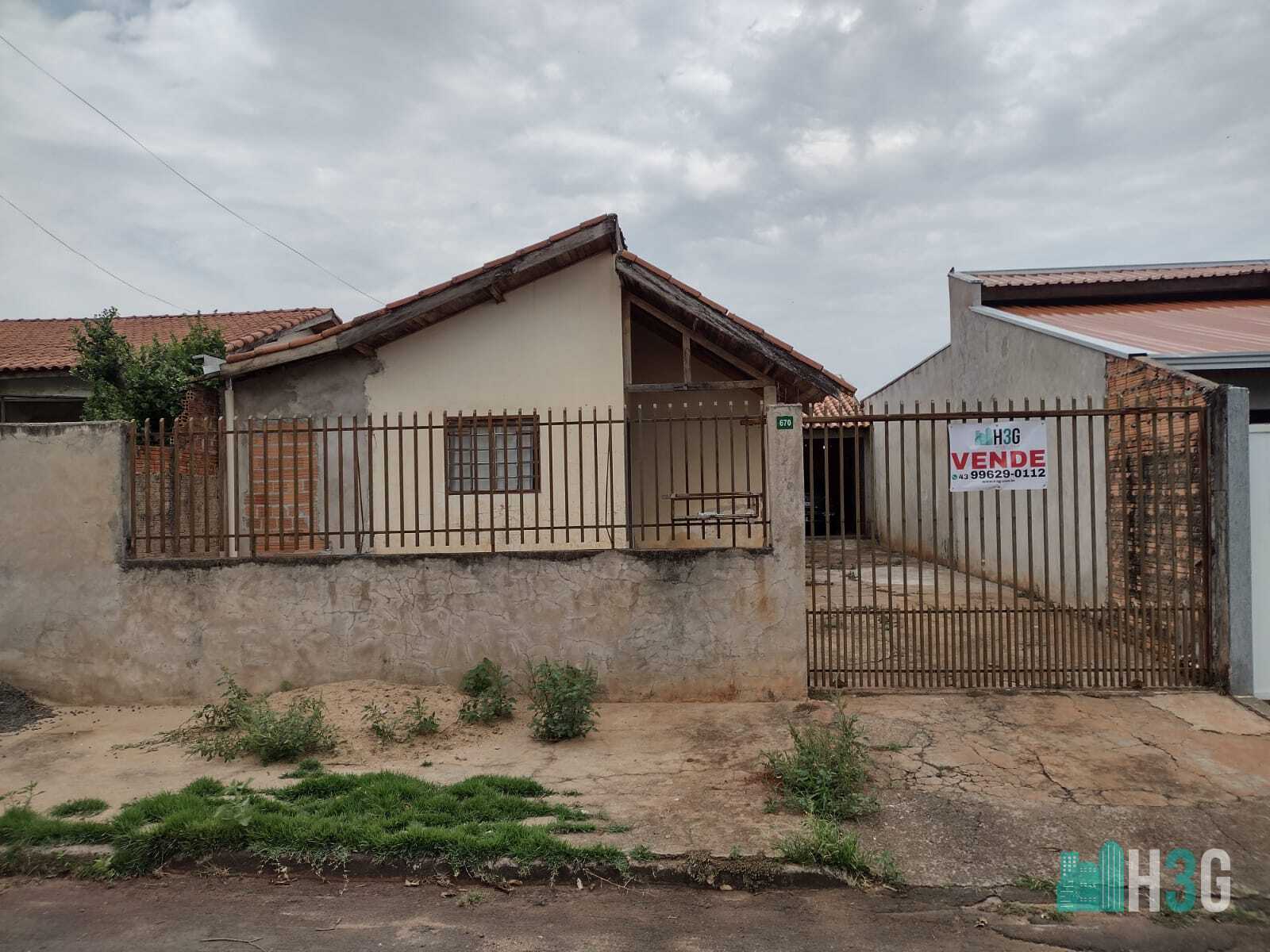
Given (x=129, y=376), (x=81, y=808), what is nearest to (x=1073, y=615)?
(x=81, y=808)

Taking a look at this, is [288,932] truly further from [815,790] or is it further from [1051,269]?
[1051,269]

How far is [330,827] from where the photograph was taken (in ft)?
12.8

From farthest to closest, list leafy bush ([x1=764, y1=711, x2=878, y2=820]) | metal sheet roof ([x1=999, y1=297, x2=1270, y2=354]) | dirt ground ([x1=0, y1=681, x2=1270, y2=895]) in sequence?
metal sheet roof ([x1=999, y1=297, x2=1270, y2=354])
leafy bush ([x1=764, y1=711, x2=878, y2=820])
dirt ground ([x1=0, y1=681, x2=1270, y2=895])

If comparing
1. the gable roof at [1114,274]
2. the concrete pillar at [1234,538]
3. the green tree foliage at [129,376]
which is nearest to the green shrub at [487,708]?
the concrete pillar at [1234,538]

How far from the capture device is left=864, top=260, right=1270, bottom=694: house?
19.0 ft

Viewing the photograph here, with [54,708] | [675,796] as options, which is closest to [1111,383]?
[675,796]

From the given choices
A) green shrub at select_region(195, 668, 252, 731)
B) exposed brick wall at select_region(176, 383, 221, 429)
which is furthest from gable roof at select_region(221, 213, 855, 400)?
green shrub at select_region(195, 668, 252, 731)

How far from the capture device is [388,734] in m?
5.27

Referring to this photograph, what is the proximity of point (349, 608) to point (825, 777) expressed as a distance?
3791 millimetres

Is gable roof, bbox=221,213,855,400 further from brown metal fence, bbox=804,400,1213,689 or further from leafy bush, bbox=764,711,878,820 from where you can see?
leafy bush, bbox=764,711,878,820

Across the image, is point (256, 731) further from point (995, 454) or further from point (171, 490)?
point (995, 454)

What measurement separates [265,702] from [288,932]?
8.67 ft

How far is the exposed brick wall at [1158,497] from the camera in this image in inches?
233

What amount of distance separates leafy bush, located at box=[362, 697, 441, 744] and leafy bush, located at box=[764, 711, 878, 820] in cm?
235
